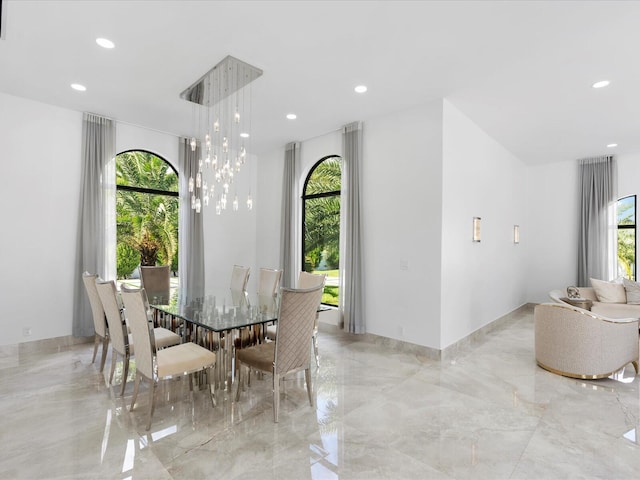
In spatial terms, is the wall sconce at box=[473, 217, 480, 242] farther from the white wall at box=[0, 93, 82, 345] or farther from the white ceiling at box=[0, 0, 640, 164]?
the white wall at box=[0, 93, 82, 345]

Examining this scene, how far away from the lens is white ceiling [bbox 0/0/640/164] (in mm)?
2637

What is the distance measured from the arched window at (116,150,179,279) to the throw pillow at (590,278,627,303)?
7421 millimetres

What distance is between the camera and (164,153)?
5648mm

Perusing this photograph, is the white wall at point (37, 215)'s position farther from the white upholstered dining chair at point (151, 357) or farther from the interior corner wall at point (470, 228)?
the interior corner wall at point (470, 228)

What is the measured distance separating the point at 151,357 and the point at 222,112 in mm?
3420

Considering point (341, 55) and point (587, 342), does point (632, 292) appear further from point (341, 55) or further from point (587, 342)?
point (341, 55)

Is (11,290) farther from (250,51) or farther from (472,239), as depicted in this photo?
(472,239)

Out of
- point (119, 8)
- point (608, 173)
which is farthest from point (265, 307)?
point (608, 173)

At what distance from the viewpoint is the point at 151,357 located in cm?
263

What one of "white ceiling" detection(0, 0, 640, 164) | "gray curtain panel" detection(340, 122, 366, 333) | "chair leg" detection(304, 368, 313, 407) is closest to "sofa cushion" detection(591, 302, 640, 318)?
"white ceiling" detection(0, 0, 640, 164)

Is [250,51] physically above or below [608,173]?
above

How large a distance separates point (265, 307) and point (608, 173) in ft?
23.9

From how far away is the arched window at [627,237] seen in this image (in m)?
6.48

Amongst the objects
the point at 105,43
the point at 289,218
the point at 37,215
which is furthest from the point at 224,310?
the point at 37,215
